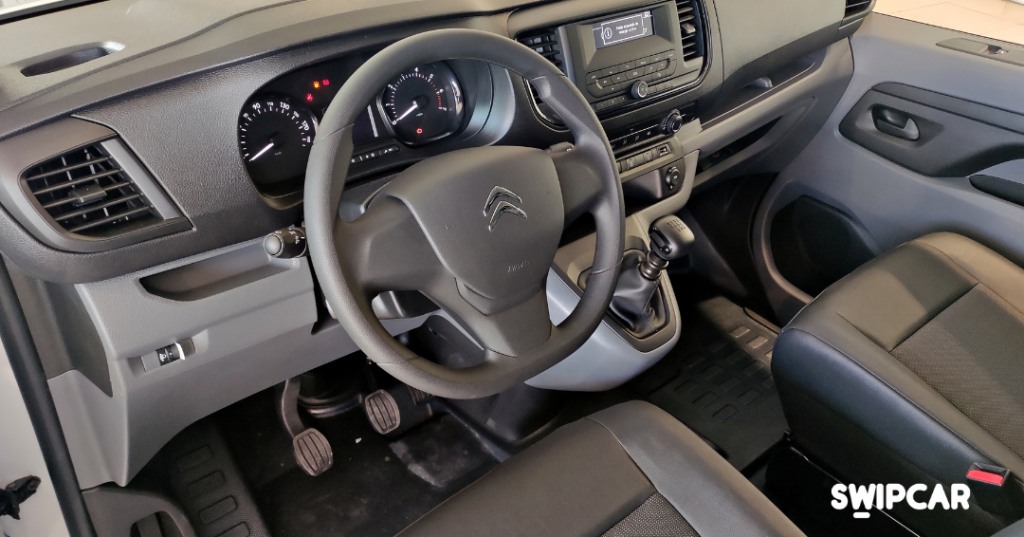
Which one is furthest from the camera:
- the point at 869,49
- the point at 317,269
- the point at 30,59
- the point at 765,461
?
the point at 869,49

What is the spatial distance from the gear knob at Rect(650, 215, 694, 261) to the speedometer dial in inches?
15.4

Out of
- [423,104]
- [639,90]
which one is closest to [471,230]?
[423,104]

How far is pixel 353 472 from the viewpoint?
5.20 feet

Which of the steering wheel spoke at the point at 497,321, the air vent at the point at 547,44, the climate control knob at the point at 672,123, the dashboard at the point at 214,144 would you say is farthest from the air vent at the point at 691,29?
the steering wheel spoke at the point at 497,321

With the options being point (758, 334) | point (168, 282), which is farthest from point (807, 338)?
point (168, 282)

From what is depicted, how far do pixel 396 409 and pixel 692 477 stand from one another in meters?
0.88

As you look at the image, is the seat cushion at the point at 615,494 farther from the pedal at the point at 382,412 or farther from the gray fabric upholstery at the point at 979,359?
the pedal at the point at 382,412

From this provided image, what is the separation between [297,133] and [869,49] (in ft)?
4.79

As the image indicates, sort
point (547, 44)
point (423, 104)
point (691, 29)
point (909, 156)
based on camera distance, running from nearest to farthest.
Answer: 1. point (423, 104)
2. point (547, 44)
3. point (691, 29)
4. point (909, 156)

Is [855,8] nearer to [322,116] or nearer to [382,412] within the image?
[322,116]

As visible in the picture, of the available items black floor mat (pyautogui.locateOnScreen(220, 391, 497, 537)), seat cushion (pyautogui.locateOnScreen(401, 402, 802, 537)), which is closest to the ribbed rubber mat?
black floor mat (pyautogui.locateOnScreen(220, 391, 497, 537))

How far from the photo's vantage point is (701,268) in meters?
2.08

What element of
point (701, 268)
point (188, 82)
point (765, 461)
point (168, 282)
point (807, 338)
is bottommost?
point (765, 461)

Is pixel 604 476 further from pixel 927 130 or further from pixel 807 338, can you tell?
pixel 927 130
